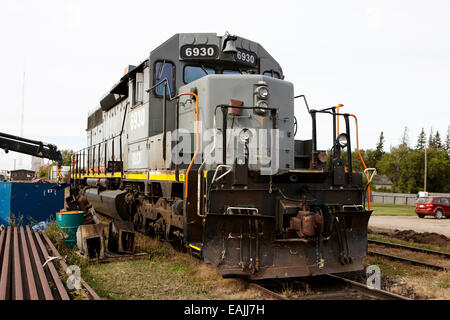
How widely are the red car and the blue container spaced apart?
17941mm

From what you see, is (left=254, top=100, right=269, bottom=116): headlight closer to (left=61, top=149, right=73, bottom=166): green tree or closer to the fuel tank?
the fuel tank

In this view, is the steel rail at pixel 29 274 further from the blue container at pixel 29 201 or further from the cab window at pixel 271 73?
the cab window at pixel 271 73

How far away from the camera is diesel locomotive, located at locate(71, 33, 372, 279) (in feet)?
16.8

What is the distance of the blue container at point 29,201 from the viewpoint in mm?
10125

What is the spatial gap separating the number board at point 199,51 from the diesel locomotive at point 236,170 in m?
0.02

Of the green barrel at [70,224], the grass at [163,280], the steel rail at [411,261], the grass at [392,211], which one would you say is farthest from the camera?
the grass at [392,211]

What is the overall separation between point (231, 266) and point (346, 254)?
167 cm

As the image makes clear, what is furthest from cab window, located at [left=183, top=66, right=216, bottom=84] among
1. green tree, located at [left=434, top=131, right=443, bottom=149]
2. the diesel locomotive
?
green tree, located at [left=434, top=131, right=443, bottom=149]

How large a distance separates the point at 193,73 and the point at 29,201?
237 inches

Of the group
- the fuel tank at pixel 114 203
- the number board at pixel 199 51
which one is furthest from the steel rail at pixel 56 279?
the number board at pixel 199 51

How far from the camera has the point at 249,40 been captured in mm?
7672

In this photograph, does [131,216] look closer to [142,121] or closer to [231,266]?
[142,121]

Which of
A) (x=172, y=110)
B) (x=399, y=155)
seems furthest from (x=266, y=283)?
(x=399, y=155)
